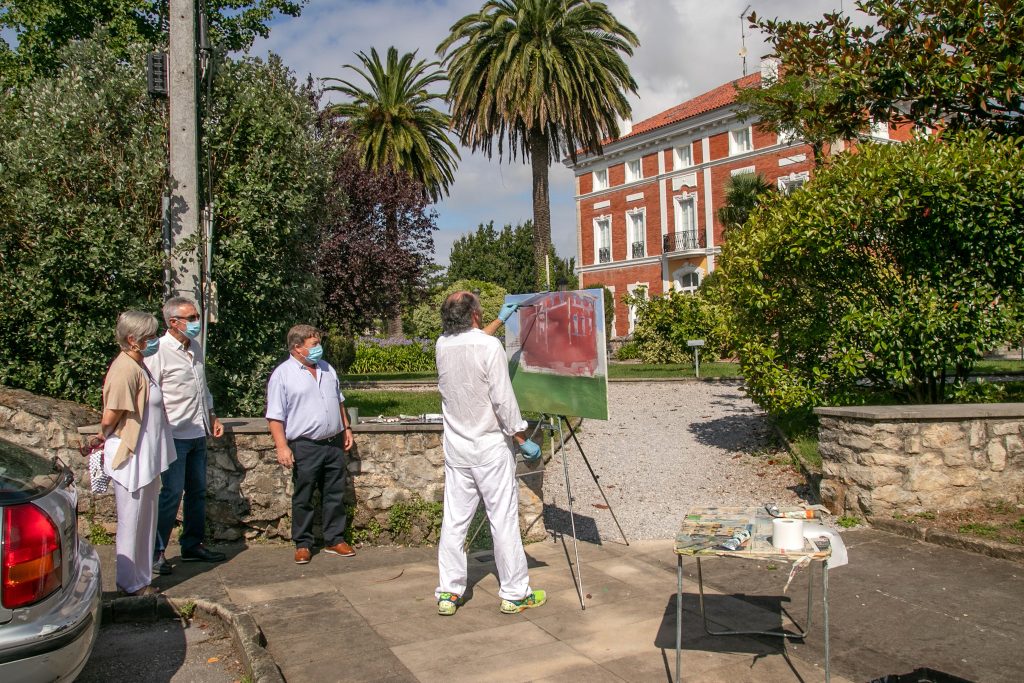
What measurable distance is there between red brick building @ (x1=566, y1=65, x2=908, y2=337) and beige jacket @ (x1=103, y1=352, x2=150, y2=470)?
36.7m

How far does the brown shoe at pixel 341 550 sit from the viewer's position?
6383mm

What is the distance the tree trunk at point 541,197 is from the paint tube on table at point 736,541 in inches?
820

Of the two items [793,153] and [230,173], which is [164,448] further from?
[793,153]

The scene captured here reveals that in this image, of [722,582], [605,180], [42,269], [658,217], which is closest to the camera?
[722,582]

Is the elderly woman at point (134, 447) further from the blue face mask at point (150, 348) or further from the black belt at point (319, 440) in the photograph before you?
the black belt at point (319, 440)

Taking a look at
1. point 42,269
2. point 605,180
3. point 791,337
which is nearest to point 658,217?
point 605,180

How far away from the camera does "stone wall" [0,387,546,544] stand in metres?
6.71

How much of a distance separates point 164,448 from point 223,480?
141 cm

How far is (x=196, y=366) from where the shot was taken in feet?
19.9

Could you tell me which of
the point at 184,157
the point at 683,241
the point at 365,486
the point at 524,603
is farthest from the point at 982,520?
the point at 683,241

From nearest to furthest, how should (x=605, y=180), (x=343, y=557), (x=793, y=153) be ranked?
(x=343, y=557) < (x=793, y=153) < (x=605, y=180)

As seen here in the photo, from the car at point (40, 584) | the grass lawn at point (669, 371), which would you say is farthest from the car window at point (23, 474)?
the grass lawn at point (669, 371)

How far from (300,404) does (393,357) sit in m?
26.5

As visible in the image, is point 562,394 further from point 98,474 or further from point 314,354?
point 98,474
